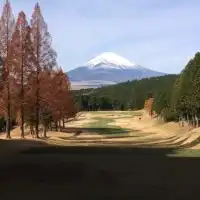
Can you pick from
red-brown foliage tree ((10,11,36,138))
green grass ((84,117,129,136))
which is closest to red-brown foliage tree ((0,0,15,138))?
red-brown foliage tree ((10,11,36,138))

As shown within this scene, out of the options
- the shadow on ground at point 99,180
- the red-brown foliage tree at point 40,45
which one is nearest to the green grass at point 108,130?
the red-brown foliage tree at point 40,45

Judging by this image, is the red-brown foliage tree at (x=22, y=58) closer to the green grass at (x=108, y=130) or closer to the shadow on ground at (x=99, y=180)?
the green grass at (x=108, y=130)

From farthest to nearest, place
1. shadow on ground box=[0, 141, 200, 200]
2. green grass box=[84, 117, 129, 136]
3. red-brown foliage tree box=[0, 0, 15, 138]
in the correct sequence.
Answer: green grass box=[84, 117, 129, 136], red-brown foliage tree box=[0, 0, 15, 138], shadow on ground box=[0, 141, 200, 200]

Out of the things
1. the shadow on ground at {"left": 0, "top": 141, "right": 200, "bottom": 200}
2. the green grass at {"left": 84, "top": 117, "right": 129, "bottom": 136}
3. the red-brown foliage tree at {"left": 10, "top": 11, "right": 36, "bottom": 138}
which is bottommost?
the green grass at {"left": 84, "top": 117, "right": 129, "bottom": 136}

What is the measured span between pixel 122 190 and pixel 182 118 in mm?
77539

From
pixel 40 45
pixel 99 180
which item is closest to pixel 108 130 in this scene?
pixel 40 45

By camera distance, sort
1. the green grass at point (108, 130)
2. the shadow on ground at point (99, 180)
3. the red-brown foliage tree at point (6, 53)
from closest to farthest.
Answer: the shadow on ground at point (99, 180) → the red-brown foliage tree at point (6, 53) → the green grass at point (108, 130)

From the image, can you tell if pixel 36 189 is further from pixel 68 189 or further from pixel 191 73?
pixel 191 73

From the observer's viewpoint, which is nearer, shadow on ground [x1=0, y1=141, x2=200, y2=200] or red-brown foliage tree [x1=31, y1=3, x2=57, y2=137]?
shadow on ground [x1=0, y1=141, x2=200, y2=200]

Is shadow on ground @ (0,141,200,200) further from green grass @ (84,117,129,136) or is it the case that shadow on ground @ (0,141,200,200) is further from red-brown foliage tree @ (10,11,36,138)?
green grass @ (84,117,129,136)

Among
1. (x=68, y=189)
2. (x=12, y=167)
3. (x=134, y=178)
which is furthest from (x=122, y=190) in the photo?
(x=12, y=167)

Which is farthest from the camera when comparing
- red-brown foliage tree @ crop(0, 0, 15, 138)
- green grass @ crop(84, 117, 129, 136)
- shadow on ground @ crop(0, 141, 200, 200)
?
green grass @ crop(84, 117, 129, 136)

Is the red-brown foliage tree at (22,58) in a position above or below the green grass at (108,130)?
above

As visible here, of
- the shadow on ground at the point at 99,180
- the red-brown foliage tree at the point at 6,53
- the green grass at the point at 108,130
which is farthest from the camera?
the green grass at the point at 108,130
